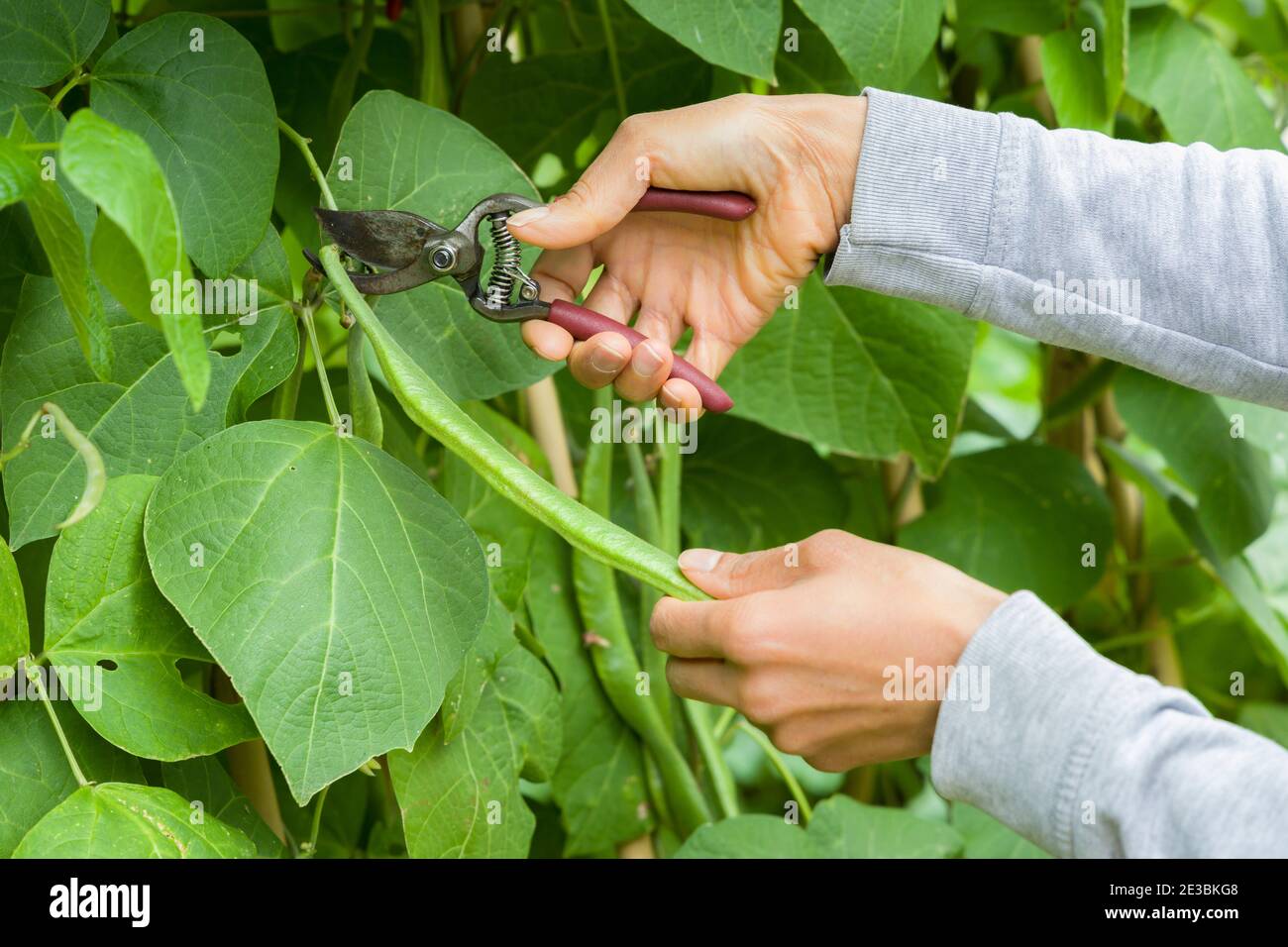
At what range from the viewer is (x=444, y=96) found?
0.82 metres

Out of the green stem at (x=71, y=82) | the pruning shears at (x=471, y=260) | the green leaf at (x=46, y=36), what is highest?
the green leaf at (x=46, y=36)

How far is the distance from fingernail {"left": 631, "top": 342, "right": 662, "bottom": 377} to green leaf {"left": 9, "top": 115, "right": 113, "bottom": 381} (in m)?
0.26

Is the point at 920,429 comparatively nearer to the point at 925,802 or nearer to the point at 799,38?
the point at 799,38

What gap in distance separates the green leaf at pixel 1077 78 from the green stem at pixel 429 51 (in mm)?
424

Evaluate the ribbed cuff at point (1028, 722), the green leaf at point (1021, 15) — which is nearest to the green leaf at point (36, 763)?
the ribbed cuff at point (1028, 722)

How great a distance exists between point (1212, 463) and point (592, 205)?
2.04 ft

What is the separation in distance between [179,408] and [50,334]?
6cm

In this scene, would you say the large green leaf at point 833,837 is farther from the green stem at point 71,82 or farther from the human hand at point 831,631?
the green stem at point 71,82

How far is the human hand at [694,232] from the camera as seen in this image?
69 cm

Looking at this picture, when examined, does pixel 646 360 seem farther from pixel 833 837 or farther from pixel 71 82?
pixel 833 837

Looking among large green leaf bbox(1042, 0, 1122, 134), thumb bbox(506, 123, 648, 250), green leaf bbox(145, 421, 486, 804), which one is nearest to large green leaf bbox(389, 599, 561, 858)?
green leaf bbox(145, 421, 486, 804)

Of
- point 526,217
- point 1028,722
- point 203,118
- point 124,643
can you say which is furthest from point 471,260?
point 1028,722

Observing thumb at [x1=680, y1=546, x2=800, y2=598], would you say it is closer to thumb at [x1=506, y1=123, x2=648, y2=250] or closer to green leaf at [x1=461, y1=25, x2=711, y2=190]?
thumb at [x1=506, y1=123, x2=648, y2=250]
